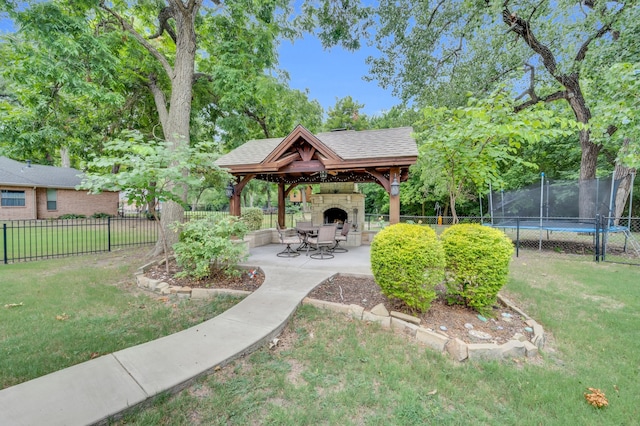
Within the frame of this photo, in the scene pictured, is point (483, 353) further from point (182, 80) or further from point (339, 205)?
point (182, 80)

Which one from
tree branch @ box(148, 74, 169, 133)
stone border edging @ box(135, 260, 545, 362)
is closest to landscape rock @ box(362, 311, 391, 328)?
stone border edging @ box(135, 260, 545, 362)

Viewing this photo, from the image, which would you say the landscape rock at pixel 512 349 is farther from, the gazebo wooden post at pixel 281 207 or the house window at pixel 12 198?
the house window at pixel 12 198

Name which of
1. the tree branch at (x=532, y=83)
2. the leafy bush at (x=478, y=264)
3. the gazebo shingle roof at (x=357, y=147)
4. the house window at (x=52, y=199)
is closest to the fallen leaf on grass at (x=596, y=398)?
the leafy bush at (x=478, y=264)

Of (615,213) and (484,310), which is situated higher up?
(615,213)

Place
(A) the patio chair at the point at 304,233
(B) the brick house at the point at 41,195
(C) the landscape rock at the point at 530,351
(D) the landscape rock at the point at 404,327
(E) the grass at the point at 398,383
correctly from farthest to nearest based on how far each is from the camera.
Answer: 1. (B) the brick house at the point at 41,195
2. (A) the patio chair at the point at 304,233
3. (D) the landscape rock at the point at 404,327
4. (C) the landscape rock at the point at 530,351
5. (E) the grass at the point at 398,383

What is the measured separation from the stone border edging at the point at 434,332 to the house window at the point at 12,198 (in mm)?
20950

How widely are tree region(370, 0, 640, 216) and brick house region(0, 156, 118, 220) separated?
18760 mm

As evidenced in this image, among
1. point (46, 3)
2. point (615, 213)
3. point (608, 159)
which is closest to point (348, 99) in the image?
point (608, 159)

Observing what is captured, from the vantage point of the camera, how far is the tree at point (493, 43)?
25.2ft

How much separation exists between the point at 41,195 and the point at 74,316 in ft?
70.1

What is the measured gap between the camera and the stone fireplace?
11.0 meters

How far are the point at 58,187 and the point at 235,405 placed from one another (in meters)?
24.5

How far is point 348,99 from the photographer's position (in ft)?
89.9

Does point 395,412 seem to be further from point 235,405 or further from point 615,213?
point 615,213
